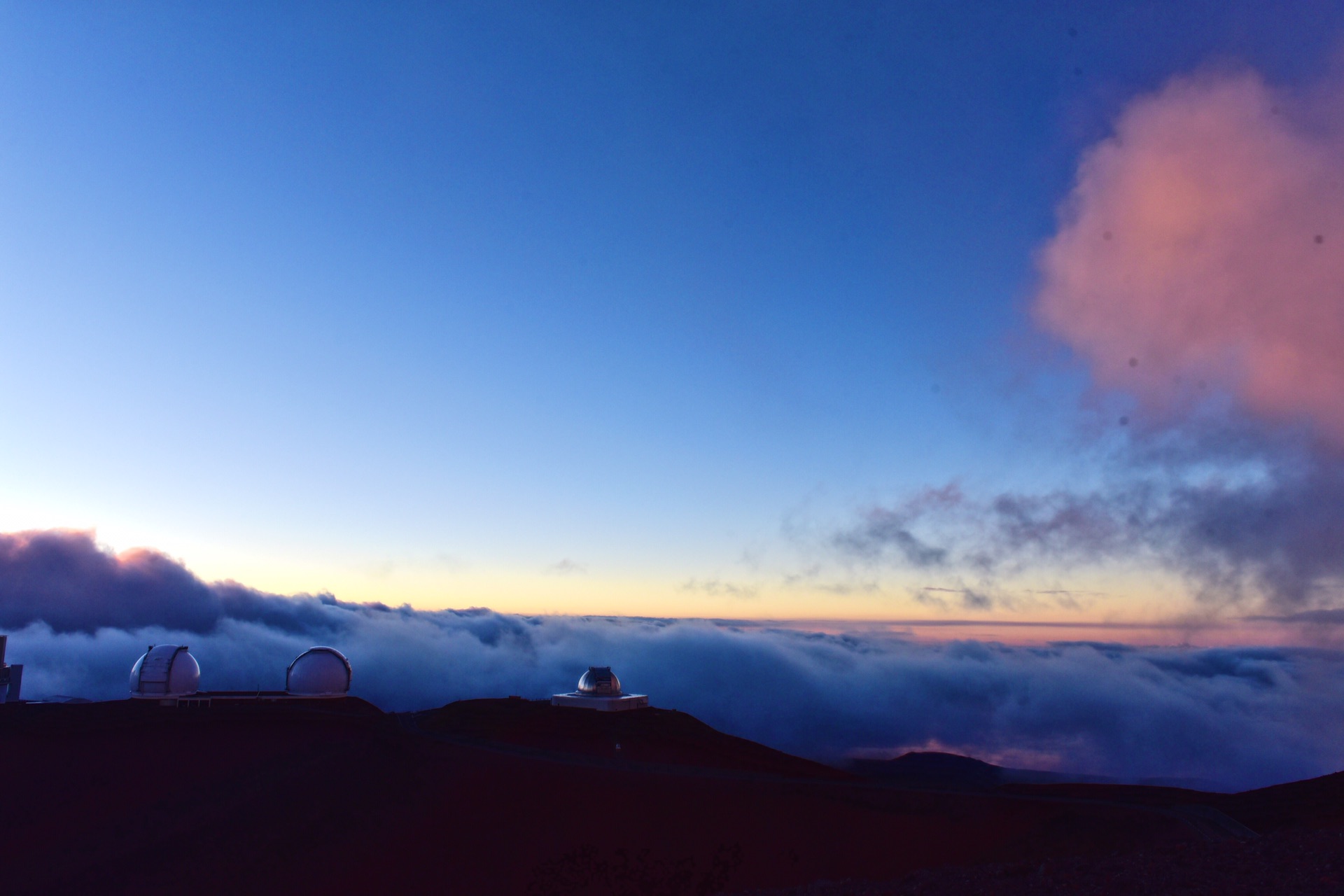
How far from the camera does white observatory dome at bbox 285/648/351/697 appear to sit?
39.6 metres

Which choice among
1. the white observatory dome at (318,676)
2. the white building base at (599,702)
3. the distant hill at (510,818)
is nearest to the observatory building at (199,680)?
the white observatory dome at (318,676)

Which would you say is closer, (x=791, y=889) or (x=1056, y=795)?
(x=791, y=889)

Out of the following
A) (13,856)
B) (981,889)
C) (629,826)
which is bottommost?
(13,856)

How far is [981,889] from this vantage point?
1300cm

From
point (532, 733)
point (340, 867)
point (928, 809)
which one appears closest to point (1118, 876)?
point (928, 809)

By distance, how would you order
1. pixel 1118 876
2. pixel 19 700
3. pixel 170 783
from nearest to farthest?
pixel 1118 876
pixel 170 783
pixel 19 700

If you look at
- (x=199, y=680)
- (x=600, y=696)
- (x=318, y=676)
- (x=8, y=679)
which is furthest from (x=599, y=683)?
(x=8, y=679)

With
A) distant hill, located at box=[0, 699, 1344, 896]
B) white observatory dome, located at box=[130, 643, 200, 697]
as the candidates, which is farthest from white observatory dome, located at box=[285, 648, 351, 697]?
distant hill, located at box=[0, 699, 1344, 896]

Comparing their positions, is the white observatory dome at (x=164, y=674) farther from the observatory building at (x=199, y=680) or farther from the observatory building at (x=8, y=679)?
the observatory building at (x=8, y=679)

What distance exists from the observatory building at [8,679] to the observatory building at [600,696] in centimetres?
2847

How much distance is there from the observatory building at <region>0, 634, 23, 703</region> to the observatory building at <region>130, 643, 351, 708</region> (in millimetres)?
9230

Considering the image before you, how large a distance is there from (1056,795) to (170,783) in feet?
96.0

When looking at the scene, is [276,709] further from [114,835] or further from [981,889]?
[981,889]

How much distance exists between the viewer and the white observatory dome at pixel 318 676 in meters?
39.6
